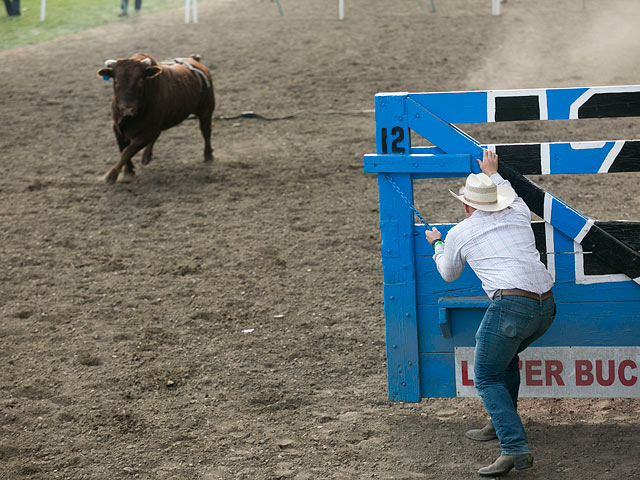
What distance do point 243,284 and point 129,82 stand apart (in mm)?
3768

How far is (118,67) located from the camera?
31.8 ft

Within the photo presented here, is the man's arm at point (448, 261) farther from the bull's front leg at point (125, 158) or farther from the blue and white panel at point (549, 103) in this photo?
the bull's front leg at point (125, 158)

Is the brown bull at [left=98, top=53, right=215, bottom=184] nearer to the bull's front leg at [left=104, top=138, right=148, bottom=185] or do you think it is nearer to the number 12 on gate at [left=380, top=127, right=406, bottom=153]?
the bull's front leg at [left=104, top=138, right=148, bottom=185]

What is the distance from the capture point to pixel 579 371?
4.50 metres

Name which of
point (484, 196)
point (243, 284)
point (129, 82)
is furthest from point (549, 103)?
point (129, 82)

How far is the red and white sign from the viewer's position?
4.46 metres

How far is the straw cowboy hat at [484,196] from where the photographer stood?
3969 millimetres

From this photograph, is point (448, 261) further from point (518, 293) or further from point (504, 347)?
point (504, 347)

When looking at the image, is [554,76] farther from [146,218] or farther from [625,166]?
[625,166]

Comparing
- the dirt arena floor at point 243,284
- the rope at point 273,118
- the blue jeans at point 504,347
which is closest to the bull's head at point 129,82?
the dirt arena floor at point 243,284

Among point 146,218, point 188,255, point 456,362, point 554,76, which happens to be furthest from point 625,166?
point 554,76

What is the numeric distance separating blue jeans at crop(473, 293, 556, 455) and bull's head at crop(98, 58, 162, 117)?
6.58 metres

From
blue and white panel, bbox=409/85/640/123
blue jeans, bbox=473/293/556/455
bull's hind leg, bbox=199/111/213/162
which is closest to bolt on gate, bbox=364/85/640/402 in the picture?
blue and white panel, bbox=409/85/640/123

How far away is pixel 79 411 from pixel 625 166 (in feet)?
11.3
